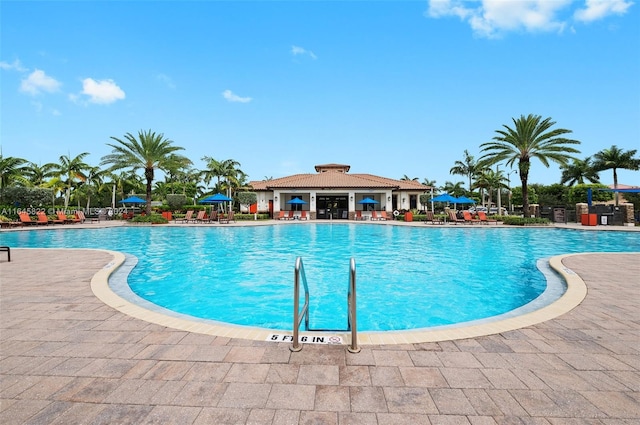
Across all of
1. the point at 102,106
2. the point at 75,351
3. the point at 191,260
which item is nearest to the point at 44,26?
the point at 191,260

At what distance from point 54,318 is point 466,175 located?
2266 inches

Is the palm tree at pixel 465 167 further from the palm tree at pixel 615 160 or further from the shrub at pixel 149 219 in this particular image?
the shrub at pixel 149 219

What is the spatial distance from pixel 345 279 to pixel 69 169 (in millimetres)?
41869

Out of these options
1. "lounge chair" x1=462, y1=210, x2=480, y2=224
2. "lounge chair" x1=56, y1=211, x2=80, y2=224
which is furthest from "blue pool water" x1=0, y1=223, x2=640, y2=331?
"lounge chair" x1=56, y1=211, x2=80, y2=224

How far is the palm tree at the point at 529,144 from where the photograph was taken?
928 inches

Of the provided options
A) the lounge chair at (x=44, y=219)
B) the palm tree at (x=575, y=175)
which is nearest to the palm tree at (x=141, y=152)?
the lounge chair at (x=44, y=219)

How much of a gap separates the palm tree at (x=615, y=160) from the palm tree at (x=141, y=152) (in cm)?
4479

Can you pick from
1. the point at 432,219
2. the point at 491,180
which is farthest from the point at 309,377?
the point at 491,180

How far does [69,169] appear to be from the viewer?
117 ft

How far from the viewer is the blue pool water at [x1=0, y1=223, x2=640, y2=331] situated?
5988 millimetres

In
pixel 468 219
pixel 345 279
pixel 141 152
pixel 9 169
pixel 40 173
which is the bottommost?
pixel 345 279

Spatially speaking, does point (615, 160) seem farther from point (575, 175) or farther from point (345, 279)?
point (345, 279)

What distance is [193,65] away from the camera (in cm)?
2031

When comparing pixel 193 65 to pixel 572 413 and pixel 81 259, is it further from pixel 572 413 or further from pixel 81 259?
pixel 572 413
